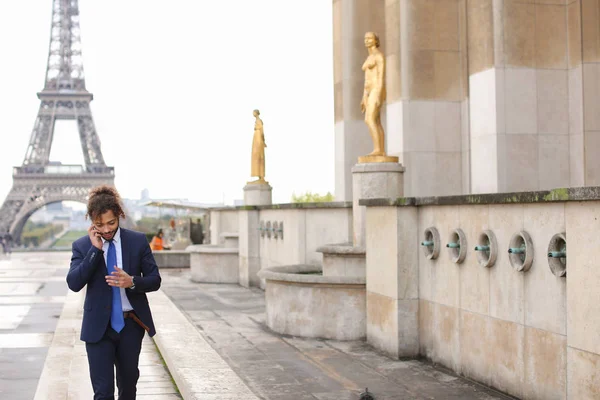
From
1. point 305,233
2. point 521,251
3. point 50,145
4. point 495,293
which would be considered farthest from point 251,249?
point 50,145

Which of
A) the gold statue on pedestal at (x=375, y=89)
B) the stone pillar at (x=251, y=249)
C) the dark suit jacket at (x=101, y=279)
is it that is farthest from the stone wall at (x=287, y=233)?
the dark suit jacket at (x=101, y=279)

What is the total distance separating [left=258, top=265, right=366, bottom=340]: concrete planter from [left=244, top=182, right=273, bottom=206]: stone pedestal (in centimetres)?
1305

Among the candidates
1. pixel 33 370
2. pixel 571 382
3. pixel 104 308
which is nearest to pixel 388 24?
pixel 33 370

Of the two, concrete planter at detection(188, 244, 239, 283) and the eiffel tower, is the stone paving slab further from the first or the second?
the eiffel tower

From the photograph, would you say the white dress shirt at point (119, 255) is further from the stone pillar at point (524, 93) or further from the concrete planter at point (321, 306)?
the stone pillar at point (524, 93)

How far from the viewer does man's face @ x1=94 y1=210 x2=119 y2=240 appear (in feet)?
20.4

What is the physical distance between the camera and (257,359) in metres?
11.0

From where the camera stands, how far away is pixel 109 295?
625 cm

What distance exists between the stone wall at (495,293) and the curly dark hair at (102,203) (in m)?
3.78

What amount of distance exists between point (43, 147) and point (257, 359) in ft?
278

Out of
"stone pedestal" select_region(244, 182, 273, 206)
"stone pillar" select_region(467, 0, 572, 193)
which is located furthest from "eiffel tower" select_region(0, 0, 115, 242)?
"stone pillar" select_region(467, 0, 572, 193)

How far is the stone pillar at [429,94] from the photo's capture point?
1892 centimetres

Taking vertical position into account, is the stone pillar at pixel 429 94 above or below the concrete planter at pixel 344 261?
above

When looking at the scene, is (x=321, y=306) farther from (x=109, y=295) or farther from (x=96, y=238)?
(x=96, y=238)
